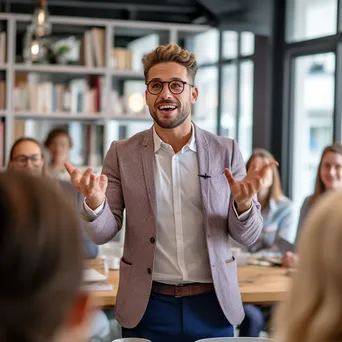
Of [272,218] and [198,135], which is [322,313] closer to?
[198,135]

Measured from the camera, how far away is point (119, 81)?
313 inches

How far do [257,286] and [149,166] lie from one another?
1196mm

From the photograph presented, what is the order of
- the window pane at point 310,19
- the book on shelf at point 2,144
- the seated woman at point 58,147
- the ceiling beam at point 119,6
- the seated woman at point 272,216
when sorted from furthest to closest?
the ceiling beam at point 119,6
the book on shelf at point 2,144
the seated woman at point 58,147
the window pane at point 310,19
the seated woman at point 272,216

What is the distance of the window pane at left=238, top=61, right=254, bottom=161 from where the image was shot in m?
7.52

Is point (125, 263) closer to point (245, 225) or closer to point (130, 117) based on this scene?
point (245, 225)

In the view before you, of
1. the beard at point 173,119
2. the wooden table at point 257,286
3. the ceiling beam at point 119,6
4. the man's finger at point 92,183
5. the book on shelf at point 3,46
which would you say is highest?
the ceiling beam at point 119,6

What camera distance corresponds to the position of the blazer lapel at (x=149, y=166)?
112 inches

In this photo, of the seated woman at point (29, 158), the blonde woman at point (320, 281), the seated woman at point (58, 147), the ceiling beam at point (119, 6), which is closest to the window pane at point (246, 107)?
the ceiling beam at point (119, 6)

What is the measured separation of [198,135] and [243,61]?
15.8ft

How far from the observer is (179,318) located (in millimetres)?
2881

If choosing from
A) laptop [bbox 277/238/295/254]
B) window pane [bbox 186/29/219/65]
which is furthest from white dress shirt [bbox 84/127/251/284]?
window pane [bbox 186/29/219/65]

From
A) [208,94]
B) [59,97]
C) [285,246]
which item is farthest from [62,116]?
[285,246]

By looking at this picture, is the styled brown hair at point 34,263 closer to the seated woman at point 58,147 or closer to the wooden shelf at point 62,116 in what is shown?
the seated woman at point 58,147

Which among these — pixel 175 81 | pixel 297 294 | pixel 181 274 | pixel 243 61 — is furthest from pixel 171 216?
pixel 243 61
